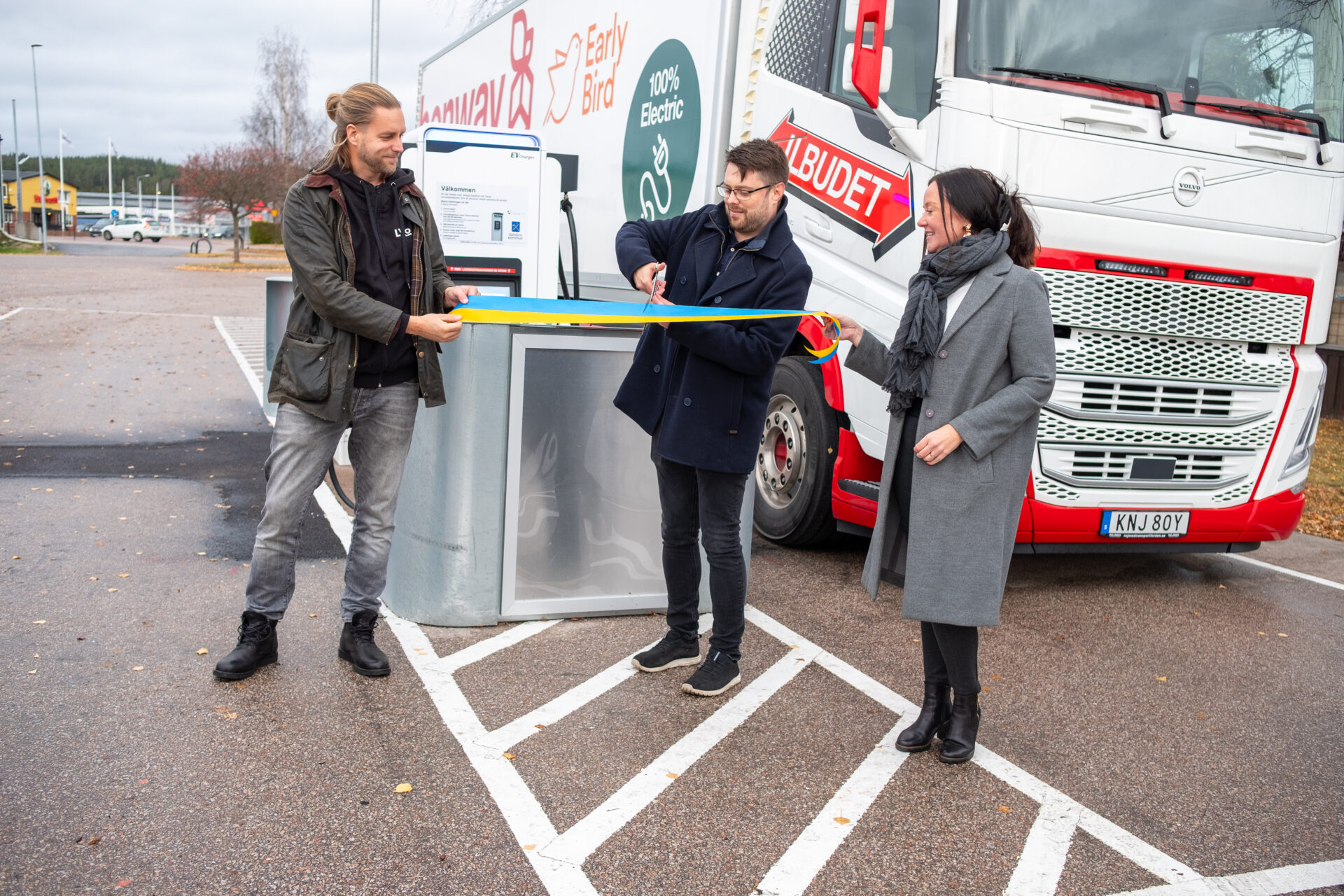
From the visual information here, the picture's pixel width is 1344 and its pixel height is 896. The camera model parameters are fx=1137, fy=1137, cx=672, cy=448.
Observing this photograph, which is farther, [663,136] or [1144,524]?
[663,136]

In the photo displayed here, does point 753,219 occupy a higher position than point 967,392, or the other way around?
point 753,219

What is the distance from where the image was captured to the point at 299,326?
3.68m

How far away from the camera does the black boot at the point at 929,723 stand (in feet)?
12.1

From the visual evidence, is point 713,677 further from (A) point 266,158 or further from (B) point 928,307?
(A) point 266,158

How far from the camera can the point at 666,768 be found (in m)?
3.47

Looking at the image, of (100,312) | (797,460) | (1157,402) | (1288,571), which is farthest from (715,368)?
(100,312)

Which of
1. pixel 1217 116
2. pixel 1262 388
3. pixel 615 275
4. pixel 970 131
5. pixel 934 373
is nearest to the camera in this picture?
pixel 934 373

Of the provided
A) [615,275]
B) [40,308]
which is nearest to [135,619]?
[615,275]

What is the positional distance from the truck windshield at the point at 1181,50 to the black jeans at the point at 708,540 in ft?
7.36

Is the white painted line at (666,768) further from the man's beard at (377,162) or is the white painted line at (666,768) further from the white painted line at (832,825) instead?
the man's beard at (377,162)

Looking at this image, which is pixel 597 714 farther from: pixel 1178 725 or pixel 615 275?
pixel 615 275

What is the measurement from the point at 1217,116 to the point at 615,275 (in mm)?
3407

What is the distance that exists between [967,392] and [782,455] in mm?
2926

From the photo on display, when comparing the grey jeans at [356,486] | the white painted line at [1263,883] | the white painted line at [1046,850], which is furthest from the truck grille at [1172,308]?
the grey jeans at [356,486]
